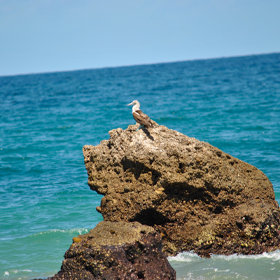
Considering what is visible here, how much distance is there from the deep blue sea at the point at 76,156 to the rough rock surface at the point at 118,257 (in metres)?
0.91

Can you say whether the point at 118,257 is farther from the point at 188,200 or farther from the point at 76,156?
the point at 76,156

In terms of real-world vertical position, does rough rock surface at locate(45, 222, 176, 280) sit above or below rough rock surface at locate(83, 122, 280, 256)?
below

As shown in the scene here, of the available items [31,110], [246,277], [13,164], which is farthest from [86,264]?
[31,110]

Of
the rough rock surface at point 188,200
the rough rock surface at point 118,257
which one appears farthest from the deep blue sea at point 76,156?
the rough rock surface at point 118,257

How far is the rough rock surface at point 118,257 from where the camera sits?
4.91 m

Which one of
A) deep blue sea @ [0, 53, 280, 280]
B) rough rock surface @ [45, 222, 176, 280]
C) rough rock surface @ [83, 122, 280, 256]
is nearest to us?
rough rock surface @ [45, 222, 176, 280]

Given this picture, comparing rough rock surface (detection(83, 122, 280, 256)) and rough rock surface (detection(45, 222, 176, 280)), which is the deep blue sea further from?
rough rock surface (detection(45, 222, 176, 280))

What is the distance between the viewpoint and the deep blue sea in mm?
6422

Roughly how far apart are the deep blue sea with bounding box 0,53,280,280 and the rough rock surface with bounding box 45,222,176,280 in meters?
0.91

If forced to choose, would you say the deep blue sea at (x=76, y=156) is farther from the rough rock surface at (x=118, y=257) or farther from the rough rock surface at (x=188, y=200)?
the rough rock surface at (x=118, y=257)

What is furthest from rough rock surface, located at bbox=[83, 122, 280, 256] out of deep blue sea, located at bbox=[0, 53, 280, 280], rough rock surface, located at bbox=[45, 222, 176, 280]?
rough rock surface, located at bbox=[45, 222, 176, 280]

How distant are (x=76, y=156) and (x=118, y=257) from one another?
11.0 meters

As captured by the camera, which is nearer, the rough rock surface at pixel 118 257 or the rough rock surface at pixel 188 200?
the rough rock surface at pixel 118 257

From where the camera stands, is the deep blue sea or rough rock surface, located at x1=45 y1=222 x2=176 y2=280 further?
the deep blue sea
